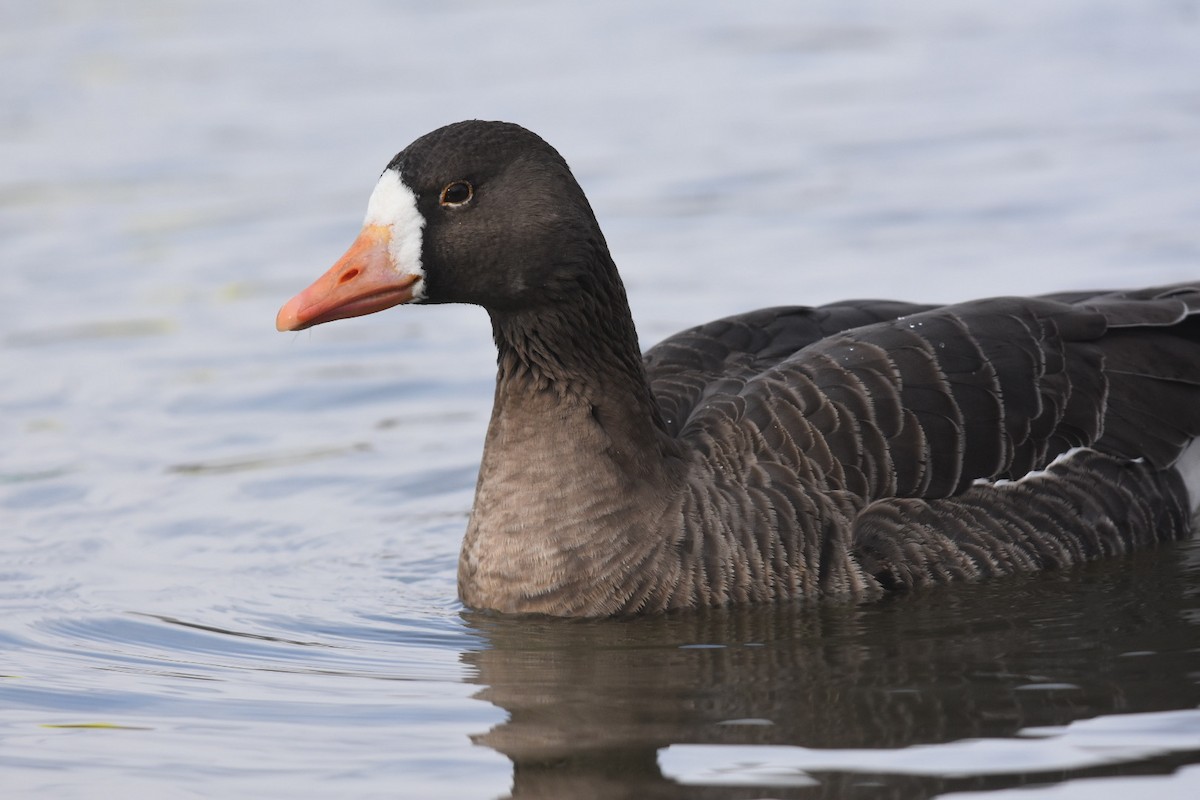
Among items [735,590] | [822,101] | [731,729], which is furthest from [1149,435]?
[822,101]

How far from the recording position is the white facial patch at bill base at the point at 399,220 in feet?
31.3

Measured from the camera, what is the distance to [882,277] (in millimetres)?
15695

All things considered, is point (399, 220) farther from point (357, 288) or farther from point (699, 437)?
point (699, 437)

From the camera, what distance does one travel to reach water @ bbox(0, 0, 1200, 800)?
26.6 feet

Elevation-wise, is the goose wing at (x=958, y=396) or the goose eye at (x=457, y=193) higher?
the goose eye at (x=457, y=193)

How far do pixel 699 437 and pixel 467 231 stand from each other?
5.35 ft

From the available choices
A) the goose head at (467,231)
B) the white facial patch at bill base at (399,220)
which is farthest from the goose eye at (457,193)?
the white facial patch at bill base at (399,220)

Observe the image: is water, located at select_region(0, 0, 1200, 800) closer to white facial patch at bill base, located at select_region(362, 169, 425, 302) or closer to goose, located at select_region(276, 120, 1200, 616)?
goose, located at select_region(276, 120, 1200, 616)

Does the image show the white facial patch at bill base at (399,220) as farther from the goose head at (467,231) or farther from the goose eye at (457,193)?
the goose eye at (457,193)

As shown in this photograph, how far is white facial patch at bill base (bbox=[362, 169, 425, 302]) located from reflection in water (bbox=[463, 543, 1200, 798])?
1876 mm

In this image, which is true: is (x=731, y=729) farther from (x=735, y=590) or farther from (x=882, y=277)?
(x=882, y=277)

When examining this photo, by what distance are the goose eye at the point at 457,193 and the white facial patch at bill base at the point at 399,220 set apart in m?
0.15

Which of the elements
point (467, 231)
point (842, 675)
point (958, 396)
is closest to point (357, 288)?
point (467, 231)

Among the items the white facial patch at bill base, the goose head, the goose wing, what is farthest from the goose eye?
the goose wing
